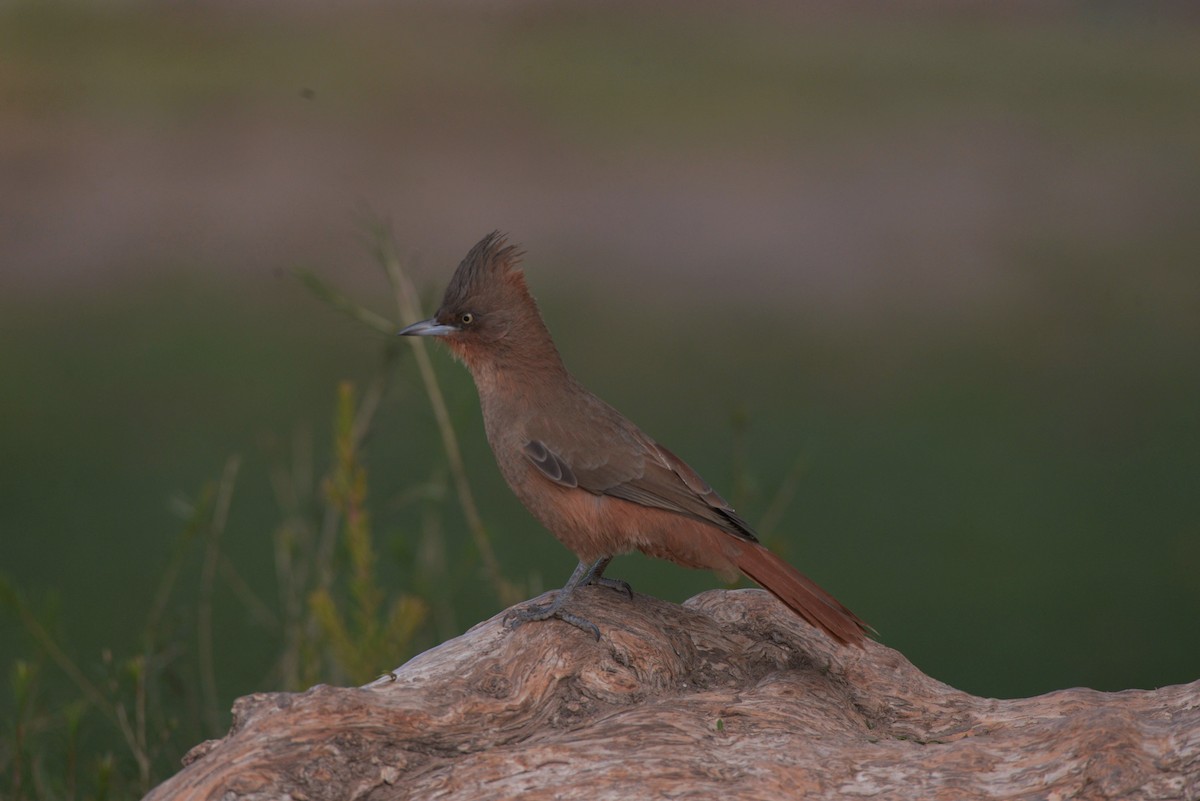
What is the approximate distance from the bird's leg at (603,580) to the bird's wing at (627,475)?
26cm

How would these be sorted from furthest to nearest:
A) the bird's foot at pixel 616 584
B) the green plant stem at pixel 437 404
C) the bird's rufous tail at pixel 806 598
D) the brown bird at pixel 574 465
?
1. the green plant stem at pixel 437 404
2. the bird's foot at pixel 616 584
3. the brown bird at pixel 574 465
4. the bird's rufous tail at pixel 806 598

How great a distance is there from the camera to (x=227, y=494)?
4.51 metres

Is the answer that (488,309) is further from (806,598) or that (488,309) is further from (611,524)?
(806,598)

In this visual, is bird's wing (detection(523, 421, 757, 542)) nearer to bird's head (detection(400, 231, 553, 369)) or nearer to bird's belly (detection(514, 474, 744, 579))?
bird's belly (detection(514, 474, 744, 579))

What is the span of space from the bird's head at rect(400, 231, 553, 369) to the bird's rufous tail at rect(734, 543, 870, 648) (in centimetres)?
103

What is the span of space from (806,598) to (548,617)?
0.72 meters

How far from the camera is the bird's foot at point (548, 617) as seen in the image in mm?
3514

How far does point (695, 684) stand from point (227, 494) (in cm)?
186

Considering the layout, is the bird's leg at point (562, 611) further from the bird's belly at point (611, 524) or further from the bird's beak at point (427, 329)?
the bird's beak at point (427, 329)

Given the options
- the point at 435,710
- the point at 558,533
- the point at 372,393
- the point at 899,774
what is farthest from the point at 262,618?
the point at 899,774

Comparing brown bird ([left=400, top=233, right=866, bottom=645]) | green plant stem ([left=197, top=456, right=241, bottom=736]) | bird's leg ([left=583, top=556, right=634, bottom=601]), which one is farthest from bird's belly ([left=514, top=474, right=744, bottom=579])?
green plant stem ([left=197, top=456, right=241, bottom=736])

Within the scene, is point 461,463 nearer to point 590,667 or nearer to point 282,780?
point 590,667

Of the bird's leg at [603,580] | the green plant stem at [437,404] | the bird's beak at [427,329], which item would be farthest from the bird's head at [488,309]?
the bird's leg at [603,580]

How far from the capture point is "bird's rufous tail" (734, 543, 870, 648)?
3488mm
